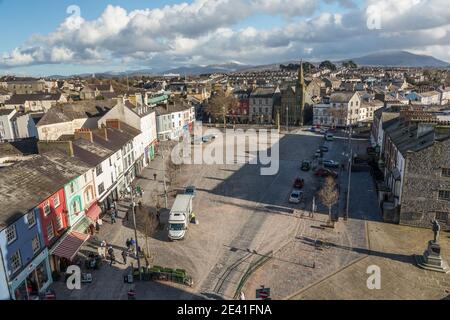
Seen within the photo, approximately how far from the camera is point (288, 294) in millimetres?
22281

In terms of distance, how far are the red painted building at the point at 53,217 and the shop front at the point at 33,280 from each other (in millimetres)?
1405

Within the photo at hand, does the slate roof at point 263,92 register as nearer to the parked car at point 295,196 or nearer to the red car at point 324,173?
the red car at point 324,173

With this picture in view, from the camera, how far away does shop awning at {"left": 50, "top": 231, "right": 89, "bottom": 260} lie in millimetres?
25438

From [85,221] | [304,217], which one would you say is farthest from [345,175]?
[85,221]

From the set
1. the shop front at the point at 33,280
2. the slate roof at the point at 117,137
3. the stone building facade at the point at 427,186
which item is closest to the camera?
the shop front at the point at 33,280

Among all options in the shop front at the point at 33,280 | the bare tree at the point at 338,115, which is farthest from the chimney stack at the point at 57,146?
the bare tree at the point at 338,115

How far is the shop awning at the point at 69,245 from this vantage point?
25438 mm

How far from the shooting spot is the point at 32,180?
26.0 m

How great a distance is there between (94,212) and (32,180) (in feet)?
26.1

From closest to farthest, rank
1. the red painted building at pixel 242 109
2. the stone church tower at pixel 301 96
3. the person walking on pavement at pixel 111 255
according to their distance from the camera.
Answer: the person walking on pavement at pixel 111 255
the stone church tower at pixel 301 96
the red painted building at pixel 242 109

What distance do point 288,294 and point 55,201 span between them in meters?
18.9
